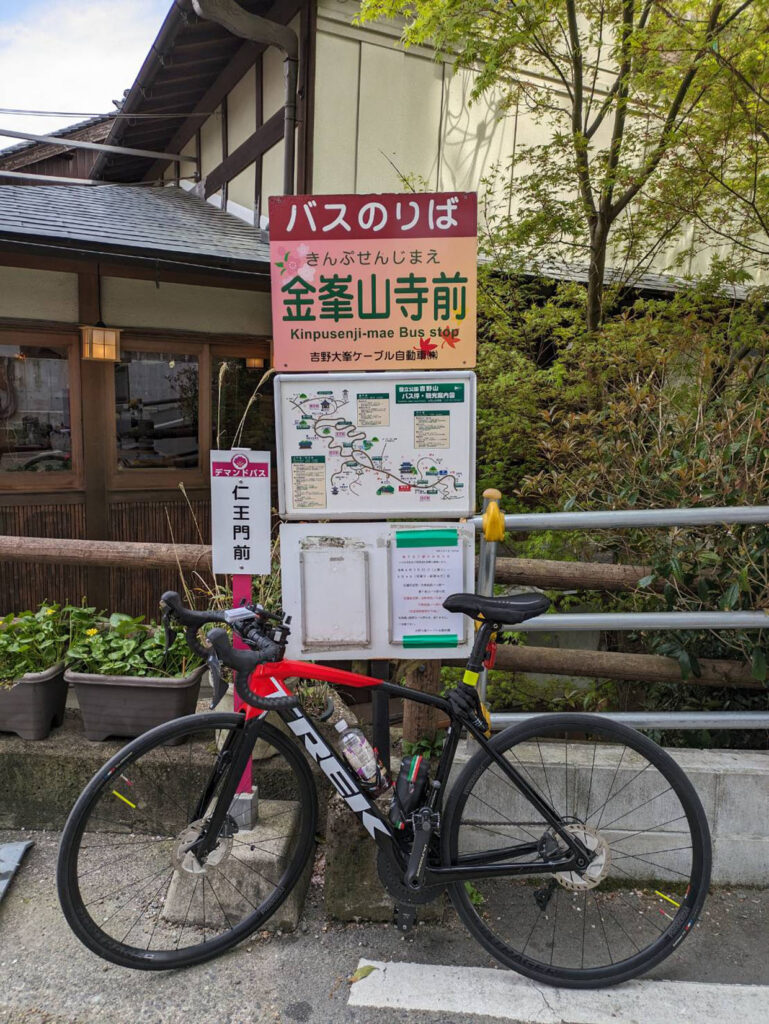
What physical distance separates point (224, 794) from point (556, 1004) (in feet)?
4.35

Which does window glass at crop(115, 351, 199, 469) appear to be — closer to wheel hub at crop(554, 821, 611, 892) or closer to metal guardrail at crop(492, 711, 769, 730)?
metal guardrail at crop(492, 711, 769, 730)

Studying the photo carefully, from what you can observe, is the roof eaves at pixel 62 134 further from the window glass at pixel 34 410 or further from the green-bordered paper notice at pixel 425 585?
the green-bordered paper notice at pixel 425 585

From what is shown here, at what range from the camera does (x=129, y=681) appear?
3.19 m

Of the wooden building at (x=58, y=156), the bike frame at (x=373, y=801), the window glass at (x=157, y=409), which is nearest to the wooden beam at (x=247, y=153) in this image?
the window glass at (x=157, y=409)

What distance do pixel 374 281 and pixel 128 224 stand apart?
5549 mm

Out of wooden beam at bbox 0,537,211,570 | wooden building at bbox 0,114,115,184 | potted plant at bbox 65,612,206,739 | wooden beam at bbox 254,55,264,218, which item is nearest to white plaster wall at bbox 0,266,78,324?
wooden beam at bbox 254,55,264,218

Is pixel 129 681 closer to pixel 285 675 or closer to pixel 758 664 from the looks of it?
pixel 285 675

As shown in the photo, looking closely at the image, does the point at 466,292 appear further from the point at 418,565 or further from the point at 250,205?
the point at 250,205

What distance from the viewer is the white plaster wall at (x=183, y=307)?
695cm

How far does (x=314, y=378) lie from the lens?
8.51 ft

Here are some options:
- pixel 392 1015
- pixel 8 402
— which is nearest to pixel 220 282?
pixel 8 402

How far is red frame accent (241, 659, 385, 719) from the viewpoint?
2.34 m

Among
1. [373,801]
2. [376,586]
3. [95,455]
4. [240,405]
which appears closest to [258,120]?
[240,405]

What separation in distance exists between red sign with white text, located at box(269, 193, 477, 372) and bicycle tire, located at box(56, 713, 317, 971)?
1416 millimetres
